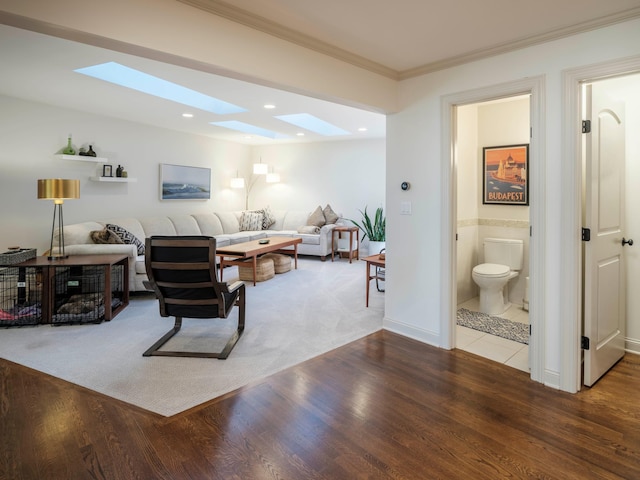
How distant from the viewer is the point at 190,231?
6504 millimetres

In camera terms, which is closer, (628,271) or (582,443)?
(582,443)

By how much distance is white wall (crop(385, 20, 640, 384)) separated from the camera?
2309 mm

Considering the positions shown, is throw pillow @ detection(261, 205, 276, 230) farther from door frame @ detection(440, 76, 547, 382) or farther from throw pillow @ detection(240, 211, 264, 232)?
door frame @ detection(440, 76, 547, 382)

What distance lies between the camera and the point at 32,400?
2250 mm

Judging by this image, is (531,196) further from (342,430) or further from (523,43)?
(342,430)

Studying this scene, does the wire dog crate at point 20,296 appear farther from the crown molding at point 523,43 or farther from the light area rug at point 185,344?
the crown molding at point 523,43

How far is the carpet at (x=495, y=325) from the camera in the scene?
3.26m

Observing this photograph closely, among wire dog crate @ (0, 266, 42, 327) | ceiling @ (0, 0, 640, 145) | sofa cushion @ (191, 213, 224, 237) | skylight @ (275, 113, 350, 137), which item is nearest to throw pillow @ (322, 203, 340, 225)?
skylight @ (275, 113, 350, 137)

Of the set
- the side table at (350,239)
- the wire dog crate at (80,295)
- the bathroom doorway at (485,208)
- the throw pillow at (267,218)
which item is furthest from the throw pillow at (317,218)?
the wire dog crate at (80,295)

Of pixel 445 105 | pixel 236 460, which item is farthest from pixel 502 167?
pixel 236 460

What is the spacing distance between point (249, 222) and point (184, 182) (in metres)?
1.47

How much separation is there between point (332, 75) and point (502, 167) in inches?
96.3

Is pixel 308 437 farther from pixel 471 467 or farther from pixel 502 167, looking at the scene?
pixel 502 167

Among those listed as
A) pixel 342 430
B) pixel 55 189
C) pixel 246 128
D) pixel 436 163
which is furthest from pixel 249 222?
pixel 342 430
